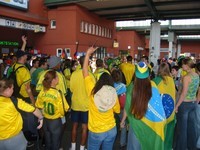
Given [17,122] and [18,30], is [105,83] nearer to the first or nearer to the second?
[17,122]

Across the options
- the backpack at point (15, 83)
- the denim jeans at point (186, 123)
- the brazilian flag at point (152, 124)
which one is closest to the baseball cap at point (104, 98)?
the brazilian flag at point (152, 124)

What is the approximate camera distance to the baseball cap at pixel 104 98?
10.7 ft

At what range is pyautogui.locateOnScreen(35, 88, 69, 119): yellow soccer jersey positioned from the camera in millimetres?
4160

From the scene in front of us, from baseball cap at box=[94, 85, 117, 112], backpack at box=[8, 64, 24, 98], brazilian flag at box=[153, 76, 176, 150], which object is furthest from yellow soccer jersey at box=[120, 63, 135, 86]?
baseball cap at box=[94, 85, 117, 112]

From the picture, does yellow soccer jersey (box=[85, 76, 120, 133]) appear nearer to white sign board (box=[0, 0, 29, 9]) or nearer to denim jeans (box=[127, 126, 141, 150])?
denim jeans (box=[127, 126, 141, 150])

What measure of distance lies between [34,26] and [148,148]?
19.0 meters

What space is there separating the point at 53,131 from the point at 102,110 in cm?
135

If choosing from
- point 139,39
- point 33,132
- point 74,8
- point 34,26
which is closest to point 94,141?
point 33,132

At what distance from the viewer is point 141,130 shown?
3125 mm

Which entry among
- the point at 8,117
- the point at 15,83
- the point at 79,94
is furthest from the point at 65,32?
the point at 8,117

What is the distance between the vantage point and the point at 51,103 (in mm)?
4172

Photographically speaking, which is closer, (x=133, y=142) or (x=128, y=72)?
(x=133, y=142)

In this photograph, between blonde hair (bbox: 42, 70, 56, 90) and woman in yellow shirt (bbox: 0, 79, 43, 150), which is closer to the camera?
woman in yellow shirt (bbox: 0, 79, 43, 150)

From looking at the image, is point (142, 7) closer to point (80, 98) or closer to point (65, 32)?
point (65, 32)
